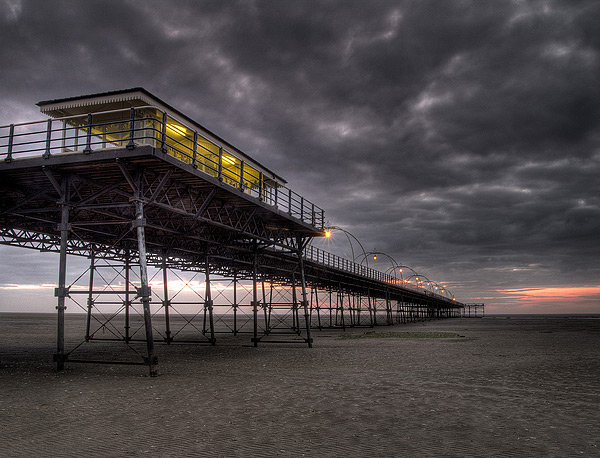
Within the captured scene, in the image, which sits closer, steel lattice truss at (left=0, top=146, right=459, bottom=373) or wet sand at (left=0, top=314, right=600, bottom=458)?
wet sand at (left=0, top=314, right=600, bottom=458)

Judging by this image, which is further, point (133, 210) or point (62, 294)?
point (133, 210)

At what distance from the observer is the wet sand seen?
658 cm

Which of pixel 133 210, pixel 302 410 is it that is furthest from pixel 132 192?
pixel 302 410

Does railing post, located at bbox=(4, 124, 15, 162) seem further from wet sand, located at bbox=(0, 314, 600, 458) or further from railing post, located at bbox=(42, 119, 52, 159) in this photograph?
wet sand, located at bbox=(0, 314, 600, 458)

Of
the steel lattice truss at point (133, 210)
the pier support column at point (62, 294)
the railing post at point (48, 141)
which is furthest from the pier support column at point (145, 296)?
the railing post at point (48, 141)

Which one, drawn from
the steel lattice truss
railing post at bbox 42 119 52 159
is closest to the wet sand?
the steel lattice truss

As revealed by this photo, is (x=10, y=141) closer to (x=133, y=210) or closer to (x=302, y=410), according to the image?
(x=133, y=210)

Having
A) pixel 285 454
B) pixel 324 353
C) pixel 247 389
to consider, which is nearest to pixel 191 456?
pixel 285 454

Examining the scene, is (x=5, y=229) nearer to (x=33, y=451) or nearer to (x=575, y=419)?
(x=33, y=451)

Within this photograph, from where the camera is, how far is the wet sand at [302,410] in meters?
6.58

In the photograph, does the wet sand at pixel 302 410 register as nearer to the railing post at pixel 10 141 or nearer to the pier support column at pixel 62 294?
the pier support column at pixel 62 294

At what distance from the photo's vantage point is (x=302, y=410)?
888 centimetres

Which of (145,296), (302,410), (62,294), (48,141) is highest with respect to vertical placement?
(48,141)

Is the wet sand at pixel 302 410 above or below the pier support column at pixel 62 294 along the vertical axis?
below
